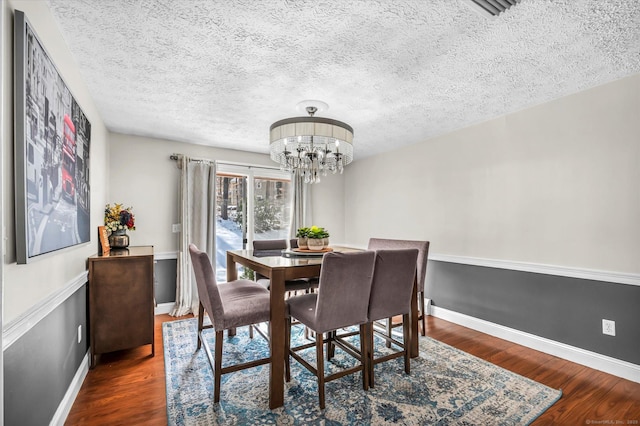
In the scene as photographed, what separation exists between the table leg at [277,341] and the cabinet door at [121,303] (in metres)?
1.38

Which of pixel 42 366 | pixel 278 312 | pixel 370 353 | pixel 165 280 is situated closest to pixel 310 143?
pixel 278 312

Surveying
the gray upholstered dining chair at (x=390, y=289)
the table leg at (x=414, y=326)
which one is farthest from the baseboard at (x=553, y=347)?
the gray upholstered dining chair at (x=390, y=289)

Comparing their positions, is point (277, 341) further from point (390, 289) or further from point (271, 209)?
point (271, 209)

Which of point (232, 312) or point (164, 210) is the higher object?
point (164, 210)

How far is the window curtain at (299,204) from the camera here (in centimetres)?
499

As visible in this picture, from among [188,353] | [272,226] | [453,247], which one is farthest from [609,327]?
[272,226]

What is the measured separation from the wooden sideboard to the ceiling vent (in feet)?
9.71

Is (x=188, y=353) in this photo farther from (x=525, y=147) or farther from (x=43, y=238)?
(x=525, y=147)

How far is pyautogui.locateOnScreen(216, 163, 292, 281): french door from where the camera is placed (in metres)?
4.51

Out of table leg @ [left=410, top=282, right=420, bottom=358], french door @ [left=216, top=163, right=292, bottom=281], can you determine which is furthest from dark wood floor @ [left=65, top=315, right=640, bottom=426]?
french door @ [left=216, top=163, right=292, bottom=281]

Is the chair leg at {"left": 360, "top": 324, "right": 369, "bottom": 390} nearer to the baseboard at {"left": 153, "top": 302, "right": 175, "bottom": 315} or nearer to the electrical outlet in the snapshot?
the electrical outlet

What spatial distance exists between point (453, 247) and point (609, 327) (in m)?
1.51

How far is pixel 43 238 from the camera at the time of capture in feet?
4.72

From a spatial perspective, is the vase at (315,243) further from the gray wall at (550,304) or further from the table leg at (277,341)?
the gray wall at (550,304)
